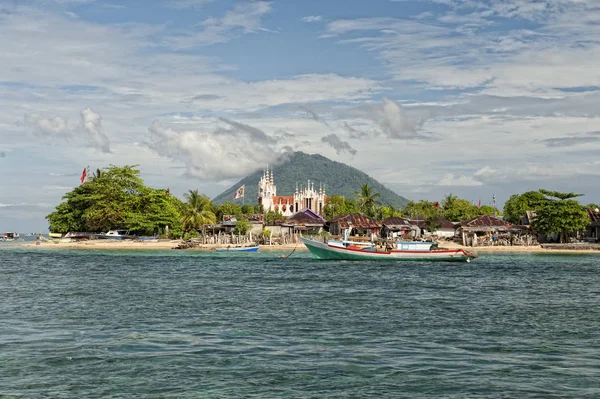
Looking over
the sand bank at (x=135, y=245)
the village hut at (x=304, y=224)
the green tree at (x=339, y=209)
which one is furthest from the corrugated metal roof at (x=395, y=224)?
the green tree at (x=339, y=209)

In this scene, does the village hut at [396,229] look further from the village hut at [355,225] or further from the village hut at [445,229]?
the village hut at [445,229]

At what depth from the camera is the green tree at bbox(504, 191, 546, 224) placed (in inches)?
4638

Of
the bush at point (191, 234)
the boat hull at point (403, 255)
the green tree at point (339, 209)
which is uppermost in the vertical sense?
the green tree at point (339, 209)

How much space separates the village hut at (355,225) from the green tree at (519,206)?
3262cm

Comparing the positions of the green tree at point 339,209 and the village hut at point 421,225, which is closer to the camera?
the village hut at point 421,225

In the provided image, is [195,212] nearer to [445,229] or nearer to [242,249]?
[242,249]

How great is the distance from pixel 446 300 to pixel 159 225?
72.1 meters

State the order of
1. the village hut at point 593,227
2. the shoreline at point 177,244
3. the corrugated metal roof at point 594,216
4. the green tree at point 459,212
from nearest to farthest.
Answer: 1. the shoreline at point 177,244
2. the village hut at point 593,227
3. the corrugated metal roof at point 594,216
4. the green tree at point 459,212

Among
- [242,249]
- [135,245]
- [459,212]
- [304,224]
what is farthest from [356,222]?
[459,212]

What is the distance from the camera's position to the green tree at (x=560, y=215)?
84500mm

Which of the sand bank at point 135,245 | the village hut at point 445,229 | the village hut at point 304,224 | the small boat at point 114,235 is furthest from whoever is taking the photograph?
the village hut at point 445,229

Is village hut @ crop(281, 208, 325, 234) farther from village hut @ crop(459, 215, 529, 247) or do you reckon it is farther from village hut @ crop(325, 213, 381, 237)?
village hut @ crop(459, 215, 529, 247)

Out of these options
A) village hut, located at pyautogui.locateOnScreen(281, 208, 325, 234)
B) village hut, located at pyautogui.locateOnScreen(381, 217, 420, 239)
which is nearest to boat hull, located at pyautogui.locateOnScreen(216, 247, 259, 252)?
village hut, located at pyautogui.locateOnScreen(281, 208, 325, 234)

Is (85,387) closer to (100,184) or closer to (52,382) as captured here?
(52,382)
